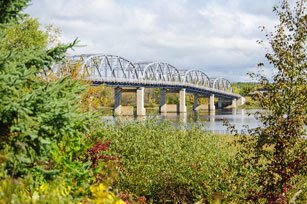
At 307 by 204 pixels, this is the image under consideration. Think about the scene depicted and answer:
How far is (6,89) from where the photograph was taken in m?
7.55

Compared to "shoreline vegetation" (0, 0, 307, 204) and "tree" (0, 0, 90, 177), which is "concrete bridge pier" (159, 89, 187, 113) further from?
"tree" (0, 0, 90, 177)

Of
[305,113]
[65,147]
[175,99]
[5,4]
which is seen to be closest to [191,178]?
[305,113]

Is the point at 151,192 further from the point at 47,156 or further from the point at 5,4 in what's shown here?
the point at 5,4

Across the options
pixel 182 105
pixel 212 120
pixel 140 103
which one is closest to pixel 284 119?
pixel 212 120

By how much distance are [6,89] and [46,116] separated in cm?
96

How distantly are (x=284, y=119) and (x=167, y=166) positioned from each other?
5.02 m

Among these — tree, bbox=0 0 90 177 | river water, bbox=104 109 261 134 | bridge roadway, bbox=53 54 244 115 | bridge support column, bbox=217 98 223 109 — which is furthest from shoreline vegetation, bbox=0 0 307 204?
bridge support column, bbox=217 98 223 109

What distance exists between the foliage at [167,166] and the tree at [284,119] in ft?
4.79

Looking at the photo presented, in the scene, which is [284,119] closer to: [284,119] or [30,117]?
[284,119]

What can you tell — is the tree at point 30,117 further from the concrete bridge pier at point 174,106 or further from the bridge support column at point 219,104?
the bridge support column at point 219,104

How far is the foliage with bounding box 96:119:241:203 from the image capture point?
13414 mm

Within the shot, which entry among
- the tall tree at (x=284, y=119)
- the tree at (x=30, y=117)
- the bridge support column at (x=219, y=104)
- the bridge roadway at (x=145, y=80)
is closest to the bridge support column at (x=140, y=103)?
the bridge roadway at (x=145, y=80)

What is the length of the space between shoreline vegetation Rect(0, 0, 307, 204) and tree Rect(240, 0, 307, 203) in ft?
0.11

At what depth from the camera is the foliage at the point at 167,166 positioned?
13414mm
